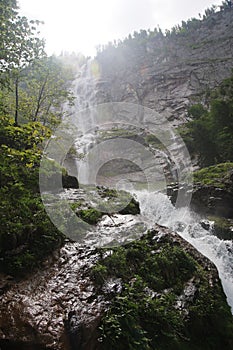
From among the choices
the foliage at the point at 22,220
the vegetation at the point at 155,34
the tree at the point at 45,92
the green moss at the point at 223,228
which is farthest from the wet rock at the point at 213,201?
the vegetation at the point at 155,34

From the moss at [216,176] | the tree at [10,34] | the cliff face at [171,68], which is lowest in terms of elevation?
the moss at [216,176]

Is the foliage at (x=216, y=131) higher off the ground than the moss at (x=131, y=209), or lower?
higher

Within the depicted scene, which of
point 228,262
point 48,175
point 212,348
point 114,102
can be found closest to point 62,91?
point 48,175

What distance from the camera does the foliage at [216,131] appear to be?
2256 cm

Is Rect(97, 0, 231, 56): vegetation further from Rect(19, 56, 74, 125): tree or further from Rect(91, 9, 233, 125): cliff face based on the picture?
Rect(19, 56, 74, 125): tree

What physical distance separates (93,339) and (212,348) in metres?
2.69

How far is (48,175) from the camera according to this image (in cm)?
922

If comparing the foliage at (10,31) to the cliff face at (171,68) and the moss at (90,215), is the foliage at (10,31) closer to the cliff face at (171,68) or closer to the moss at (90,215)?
the moss at (90,215)

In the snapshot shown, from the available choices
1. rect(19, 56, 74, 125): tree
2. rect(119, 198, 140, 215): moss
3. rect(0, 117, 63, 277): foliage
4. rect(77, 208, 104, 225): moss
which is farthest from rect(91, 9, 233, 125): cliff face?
rect(0, 117, 63, 277): foliage

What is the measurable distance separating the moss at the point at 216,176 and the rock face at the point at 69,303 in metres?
10.9

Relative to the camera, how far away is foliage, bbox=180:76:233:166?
2256cm

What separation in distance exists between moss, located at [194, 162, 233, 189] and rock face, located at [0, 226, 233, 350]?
10.9 metres

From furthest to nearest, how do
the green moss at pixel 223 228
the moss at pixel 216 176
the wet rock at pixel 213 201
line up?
the moss at pixel 216 176, the wet rock at pixel 213 201, the green moss at pixel 223 228

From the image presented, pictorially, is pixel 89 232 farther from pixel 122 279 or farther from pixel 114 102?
pixel 114 102
